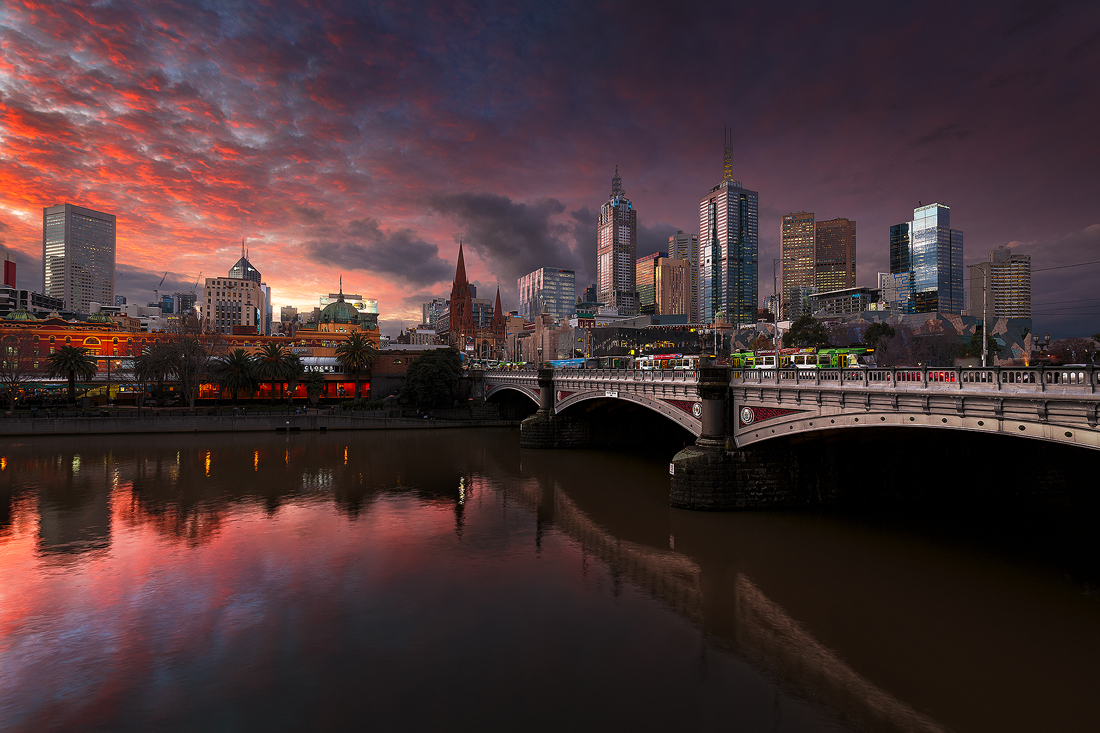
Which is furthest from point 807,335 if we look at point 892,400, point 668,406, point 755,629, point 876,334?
point 755,629

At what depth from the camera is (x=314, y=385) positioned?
81.6m

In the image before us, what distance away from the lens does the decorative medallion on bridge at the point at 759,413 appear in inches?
1043

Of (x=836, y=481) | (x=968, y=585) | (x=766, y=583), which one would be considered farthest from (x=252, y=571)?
(x=836, y=481)

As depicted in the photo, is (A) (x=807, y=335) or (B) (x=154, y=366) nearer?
(B) (x=154, y=366)

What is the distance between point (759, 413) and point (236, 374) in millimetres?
71744

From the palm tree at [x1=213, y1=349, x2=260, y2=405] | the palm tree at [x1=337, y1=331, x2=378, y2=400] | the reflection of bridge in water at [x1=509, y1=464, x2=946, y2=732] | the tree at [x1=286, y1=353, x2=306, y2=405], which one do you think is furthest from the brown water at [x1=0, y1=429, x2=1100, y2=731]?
the palm tree at [x1=337, y1=331, x2=378, y2=400]

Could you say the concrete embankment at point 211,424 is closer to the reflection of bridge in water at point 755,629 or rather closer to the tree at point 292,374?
the tree at point 292,374

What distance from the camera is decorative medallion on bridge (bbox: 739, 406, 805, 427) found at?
86.9 ft

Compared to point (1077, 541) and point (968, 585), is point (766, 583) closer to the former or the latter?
point (968, 585)

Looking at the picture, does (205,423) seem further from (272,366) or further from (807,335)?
(807,335)

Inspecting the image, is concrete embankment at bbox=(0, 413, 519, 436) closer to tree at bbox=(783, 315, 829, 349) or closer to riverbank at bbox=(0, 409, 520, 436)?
riverbank at bbox=(0, 409, 520, 436)

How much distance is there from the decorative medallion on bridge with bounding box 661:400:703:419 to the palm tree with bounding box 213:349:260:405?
211 feet

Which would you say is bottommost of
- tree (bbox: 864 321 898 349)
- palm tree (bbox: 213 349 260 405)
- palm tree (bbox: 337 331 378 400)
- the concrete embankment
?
the concrete embankment

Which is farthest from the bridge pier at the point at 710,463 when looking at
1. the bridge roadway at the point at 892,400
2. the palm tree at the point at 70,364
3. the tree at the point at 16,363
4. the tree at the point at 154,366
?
the palm tree at the point at 70,364
